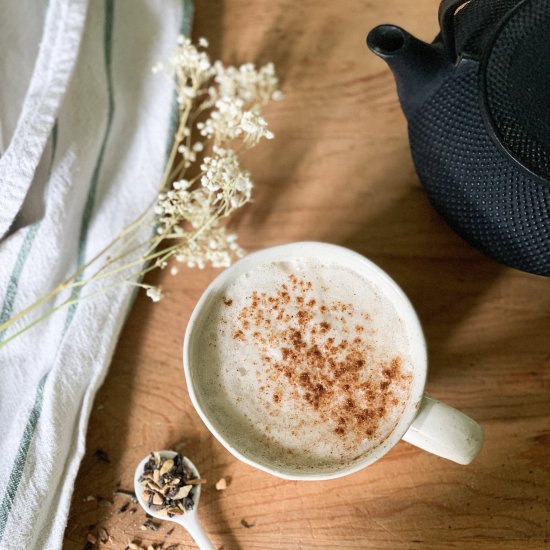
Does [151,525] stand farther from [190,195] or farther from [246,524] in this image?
[190,195]

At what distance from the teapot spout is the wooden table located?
205mm

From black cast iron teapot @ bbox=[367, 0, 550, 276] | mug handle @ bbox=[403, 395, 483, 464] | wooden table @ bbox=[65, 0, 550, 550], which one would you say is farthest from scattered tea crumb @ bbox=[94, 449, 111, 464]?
black cast iron teapot @ bbox=[367, 0, 550, 276]

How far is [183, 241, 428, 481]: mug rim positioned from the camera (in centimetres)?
75

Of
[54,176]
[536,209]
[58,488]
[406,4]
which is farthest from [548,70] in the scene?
[58,488]

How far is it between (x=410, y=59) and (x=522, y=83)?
12 cm

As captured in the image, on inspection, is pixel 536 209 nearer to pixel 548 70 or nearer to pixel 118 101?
pixel 548 70

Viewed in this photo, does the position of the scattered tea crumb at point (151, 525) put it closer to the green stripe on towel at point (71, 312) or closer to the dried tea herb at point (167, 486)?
the dried tea herb at point (167, 486)

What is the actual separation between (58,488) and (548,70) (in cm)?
78

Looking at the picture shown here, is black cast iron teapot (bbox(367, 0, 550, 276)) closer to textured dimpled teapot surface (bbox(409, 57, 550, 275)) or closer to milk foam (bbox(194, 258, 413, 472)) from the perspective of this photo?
textured dimpled teapot surface (bbox(409, 57, 550, 275))

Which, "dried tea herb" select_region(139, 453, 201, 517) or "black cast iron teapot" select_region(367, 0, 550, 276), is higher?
"black cast iron teapot" select_region(367, 0, 550, 276)

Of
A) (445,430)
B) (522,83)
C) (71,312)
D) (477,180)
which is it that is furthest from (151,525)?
(522,83)

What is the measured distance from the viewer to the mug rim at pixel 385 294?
75 centimetres

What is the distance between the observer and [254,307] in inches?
31.8

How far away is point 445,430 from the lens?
75 cm
